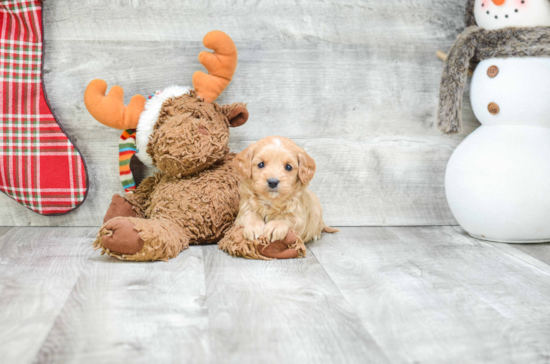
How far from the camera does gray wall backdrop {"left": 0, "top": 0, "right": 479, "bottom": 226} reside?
1.54 metres

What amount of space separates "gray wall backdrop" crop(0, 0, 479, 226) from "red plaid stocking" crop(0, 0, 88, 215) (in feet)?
0.15

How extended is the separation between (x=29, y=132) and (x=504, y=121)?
1.45m

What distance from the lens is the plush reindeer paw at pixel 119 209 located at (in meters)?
1.41

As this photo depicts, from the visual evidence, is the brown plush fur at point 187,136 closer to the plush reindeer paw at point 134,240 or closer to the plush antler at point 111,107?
the plush antler at point 111,107

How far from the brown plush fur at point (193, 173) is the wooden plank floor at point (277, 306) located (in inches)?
3.5

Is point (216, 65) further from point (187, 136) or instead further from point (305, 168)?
point (305, 168)

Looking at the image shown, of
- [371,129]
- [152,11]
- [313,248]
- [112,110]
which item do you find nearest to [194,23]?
[152,11]

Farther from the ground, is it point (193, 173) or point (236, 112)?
point (236, 112)

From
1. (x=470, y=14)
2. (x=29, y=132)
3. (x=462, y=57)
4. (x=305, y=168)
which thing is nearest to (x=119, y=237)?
(x=305, y=168)

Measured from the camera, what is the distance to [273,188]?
4.01 feet

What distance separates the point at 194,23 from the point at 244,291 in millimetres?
924

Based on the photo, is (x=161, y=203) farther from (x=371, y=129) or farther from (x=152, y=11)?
(x=371, y=129)

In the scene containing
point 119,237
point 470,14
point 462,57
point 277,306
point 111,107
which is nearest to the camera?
point 277,306

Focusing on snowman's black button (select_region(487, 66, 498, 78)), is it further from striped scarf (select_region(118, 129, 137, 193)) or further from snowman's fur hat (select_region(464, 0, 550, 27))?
striped scarf (select_region(118, 129, 137, 193))
